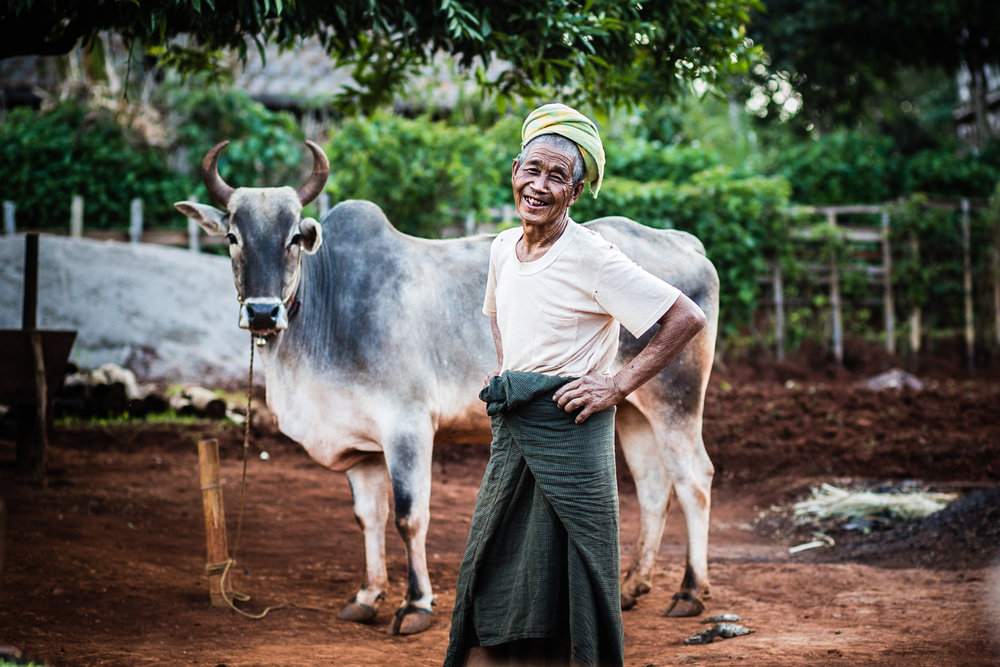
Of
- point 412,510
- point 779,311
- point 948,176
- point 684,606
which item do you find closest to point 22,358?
point 412,510

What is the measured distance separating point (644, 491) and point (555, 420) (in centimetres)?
288

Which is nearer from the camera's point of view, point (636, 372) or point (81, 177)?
point (636, 372)

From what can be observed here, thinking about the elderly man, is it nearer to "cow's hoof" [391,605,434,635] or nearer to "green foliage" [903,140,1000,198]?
"cow's hoof" [391,605,434,635]

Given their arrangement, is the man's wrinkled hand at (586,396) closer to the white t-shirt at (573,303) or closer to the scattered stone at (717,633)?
the white t-shirt at (573,303)

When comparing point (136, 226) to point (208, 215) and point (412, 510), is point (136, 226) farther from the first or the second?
point (412, 510)

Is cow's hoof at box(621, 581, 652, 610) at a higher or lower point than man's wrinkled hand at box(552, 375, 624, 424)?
lower

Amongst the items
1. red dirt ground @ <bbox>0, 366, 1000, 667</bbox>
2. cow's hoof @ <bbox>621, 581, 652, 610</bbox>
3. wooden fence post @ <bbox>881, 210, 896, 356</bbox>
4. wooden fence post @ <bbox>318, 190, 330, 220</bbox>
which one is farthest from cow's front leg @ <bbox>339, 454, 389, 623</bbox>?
wooden fence post @ <bbox>881, 210, 896, 356</bbox>

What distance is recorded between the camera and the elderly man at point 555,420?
3084 mm

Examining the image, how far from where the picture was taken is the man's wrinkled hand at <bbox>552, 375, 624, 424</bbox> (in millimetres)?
3109

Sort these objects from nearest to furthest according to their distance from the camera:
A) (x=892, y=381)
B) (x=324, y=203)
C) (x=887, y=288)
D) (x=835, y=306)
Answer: (x=892, y=381)
(x=835, y=306)
(x=324, y=203)
(x=887, y=288)

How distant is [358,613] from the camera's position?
5254 millimetres

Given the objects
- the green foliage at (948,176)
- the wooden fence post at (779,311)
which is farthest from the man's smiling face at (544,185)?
the green foliage at (948,176)

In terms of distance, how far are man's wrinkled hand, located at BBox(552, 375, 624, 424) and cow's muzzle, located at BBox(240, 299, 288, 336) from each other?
2.15m

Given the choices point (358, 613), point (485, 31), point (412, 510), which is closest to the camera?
point (412, 510)
